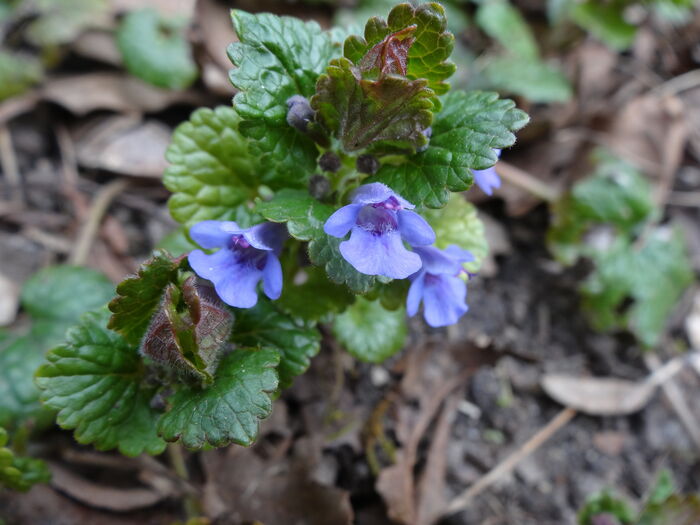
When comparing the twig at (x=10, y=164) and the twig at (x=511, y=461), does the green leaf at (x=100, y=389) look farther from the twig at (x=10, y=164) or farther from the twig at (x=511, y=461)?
the twig at (x=10, y=164)

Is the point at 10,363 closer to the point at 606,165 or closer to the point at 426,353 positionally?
the point at 426,353

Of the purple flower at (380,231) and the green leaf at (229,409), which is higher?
the purple flower at (380,231)

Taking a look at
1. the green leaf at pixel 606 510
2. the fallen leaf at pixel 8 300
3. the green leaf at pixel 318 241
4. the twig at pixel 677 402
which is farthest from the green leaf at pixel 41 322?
the twig at pixel 677 402

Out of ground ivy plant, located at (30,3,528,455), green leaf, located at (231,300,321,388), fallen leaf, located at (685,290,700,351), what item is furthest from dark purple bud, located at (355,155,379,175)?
fallen leaf, located at (685,290,700,351)

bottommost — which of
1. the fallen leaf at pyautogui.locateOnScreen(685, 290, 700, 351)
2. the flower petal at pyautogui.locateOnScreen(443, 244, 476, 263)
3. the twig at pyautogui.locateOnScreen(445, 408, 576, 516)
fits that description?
the twig at pyautogui.locateOnScreen(445, 408, 576, 516)

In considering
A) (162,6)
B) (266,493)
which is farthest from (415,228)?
(162,6)

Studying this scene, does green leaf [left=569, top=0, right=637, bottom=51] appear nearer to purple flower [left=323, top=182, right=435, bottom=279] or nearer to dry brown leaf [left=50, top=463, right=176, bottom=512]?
purple flower [left=323, top=182, right=435, bottom=279]

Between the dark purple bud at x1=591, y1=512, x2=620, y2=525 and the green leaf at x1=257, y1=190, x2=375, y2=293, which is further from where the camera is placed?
the dark purple bud at x1=591, y1=512, x2=620, y2=525

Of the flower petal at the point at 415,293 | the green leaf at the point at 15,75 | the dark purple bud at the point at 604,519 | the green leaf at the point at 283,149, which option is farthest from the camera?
the green leaf at the point at 15,75
